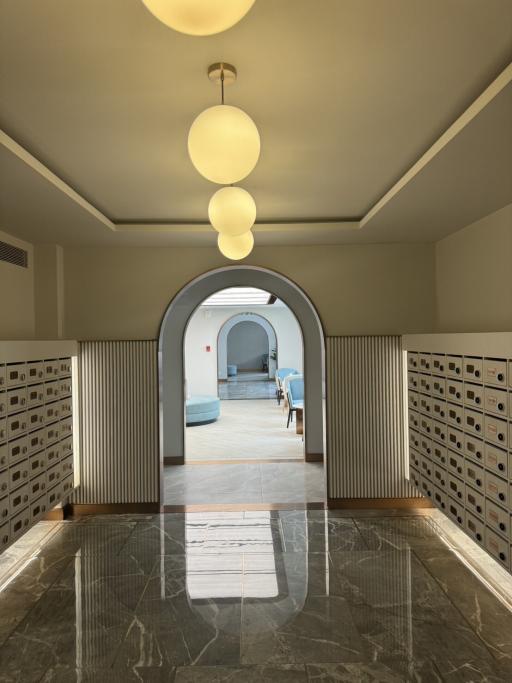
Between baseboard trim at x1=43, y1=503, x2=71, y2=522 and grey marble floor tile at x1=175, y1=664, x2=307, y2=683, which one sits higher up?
baseboard trim at x1=43, y1=503, x2=71, y2=522

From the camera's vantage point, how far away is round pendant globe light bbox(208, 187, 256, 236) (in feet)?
8.03

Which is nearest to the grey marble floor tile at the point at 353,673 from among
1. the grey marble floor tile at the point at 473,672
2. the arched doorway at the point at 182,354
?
the grey marble floor tile at the point at 473,672

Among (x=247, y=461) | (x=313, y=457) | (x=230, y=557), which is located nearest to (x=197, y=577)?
(x=230, y=557)

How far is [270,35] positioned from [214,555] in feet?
12.6

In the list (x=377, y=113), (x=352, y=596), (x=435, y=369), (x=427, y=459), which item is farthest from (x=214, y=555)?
(x=377, y=113)

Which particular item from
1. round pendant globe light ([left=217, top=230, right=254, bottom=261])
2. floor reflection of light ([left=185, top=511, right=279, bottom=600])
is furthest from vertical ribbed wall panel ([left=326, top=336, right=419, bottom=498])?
round pendant globe light ([left=217, top=230, right=254, bottom=261])

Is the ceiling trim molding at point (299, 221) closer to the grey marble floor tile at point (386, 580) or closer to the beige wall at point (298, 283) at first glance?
the beige wall at point (298, 283)

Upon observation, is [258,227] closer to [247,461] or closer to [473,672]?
[473,672]

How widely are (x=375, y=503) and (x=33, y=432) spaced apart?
352 centimetres

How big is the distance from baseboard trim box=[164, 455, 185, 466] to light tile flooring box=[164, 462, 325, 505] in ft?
0.34

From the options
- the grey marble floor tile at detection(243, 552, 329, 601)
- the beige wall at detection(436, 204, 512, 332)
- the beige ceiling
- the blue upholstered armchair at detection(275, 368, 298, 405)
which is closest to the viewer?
the beige ceiling

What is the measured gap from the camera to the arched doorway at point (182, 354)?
7504 millimetres

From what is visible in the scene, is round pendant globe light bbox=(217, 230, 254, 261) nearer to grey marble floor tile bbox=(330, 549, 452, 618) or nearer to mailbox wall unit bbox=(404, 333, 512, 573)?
mailbox wall unit bbox=(404, 333, 512, 573)

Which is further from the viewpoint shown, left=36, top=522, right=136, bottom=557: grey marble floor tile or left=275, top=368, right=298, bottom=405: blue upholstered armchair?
left=275, top=368, right=298, bottom=405: blue upholstered armchair
